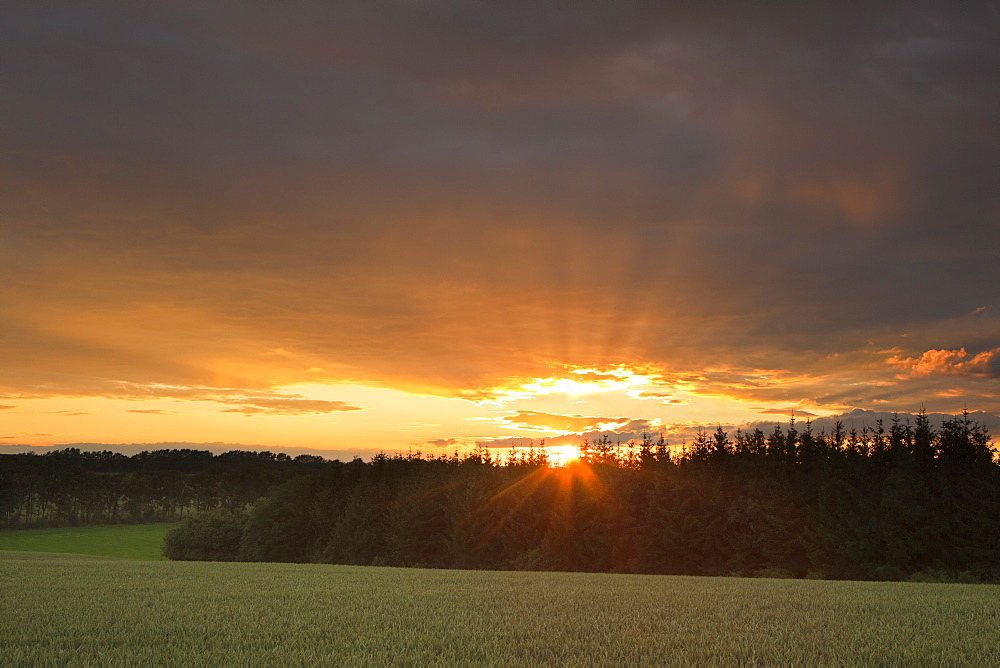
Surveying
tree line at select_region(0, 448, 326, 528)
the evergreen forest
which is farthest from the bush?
tree line at select_region(0, 448, 326, 528)

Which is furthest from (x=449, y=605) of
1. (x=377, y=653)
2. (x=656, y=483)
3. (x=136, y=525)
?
(x=136, y=525)

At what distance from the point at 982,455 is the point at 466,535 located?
190 ft

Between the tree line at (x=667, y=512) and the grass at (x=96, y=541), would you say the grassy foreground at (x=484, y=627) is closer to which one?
the tree line at (x=667, y=512)

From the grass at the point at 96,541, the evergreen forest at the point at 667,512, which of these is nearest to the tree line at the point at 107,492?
the grass at the point at 96,541

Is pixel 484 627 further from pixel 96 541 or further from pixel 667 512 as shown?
pixel 96 541

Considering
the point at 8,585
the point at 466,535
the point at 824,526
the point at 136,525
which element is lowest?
the point at 136,525

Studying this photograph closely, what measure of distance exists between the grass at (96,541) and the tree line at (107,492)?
981cm

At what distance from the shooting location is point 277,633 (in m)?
11.9

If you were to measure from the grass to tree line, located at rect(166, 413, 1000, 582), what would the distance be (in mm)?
17669

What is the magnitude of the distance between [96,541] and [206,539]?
35.3m

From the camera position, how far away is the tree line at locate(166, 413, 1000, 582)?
2199 inches

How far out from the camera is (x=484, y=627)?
40.1 feet

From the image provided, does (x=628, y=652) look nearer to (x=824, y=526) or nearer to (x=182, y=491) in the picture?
(x=824, y=526)

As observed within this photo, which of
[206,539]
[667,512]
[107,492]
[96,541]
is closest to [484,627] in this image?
[667,512]
